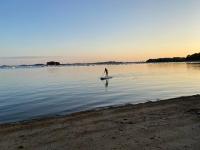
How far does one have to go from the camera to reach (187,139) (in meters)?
11.1

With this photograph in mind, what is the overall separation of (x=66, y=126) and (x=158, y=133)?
175 inches

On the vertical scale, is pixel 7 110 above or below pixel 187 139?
below

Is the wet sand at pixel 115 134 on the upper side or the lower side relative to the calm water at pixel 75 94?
upper

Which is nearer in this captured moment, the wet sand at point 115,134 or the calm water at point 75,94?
the wet sand at point 115,134

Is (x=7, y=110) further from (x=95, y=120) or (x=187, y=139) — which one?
(x=187, y=139)

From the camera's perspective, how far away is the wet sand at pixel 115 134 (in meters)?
10.6

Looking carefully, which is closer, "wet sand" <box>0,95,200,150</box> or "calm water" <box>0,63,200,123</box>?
"wet sand" <box>0,95,200,150</box>

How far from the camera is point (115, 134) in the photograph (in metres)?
12.1

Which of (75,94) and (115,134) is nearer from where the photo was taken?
(115,134)

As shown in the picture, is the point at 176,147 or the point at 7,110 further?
the point at 7,110

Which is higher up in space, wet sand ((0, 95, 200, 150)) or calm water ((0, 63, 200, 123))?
wet sand ((0, 95, 200, 150))

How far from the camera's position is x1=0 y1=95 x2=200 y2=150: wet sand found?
34.9 ft

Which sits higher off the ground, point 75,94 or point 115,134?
point 115,134

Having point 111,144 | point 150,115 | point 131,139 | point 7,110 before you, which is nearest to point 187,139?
point 131,139
